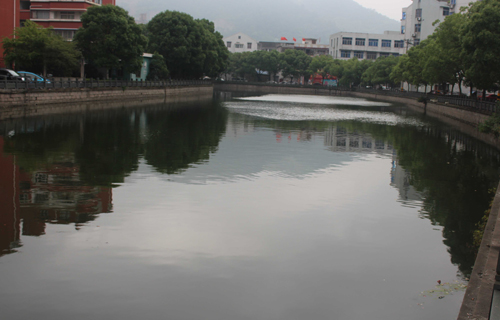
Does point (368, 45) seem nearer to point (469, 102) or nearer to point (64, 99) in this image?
point (469, 102)

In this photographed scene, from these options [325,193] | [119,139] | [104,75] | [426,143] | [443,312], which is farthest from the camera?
[104,75]

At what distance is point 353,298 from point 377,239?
9.77 feet

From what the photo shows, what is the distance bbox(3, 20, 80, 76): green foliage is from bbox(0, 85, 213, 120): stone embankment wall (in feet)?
14.1

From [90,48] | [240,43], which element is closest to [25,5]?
[90,48]

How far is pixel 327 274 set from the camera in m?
8.38

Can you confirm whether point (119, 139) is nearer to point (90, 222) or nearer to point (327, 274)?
point (90, 222)

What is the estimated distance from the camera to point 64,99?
38.6m

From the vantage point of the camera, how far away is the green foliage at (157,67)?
64.4 metres

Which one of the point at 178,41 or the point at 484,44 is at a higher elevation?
the point at 178,41

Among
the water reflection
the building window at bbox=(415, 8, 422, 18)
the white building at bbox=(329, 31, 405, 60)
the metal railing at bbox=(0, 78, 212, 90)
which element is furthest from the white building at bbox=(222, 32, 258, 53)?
the water reflection

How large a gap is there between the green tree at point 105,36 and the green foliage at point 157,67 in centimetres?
1377

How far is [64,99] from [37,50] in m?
8.41

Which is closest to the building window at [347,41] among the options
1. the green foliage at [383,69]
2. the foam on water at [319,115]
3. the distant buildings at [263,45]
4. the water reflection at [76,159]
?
the distant buildings at [263,45]

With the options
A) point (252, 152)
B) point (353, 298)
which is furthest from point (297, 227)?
point (252, 152)
